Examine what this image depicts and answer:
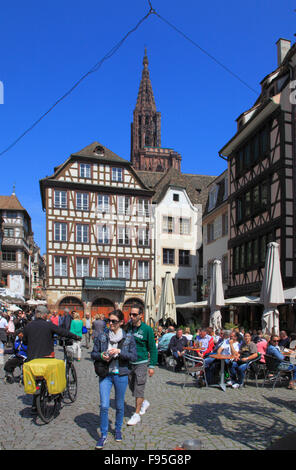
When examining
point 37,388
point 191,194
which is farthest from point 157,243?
point 37,388

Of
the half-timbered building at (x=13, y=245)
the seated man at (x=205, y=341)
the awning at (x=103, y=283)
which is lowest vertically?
the seated man at (x=205, y=341)

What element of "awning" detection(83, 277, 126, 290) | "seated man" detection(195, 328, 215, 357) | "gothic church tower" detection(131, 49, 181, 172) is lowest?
"seated man" detection(195, 328, 215, 357)

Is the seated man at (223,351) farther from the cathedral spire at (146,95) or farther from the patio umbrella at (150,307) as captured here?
the cathedral spire at (146,95)

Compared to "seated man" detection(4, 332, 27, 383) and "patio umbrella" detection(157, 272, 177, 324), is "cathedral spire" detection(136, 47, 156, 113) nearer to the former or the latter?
"patio umbrella" detection(157, 272, 177, 324)

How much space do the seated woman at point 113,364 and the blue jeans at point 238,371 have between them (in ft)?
17.0

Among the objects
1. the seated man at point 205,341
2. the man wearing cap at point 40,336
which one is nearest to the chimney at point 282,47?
the seated man at point 205,341

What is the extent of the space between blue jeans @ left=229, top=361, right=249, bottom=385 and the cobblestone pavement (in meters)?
0.39

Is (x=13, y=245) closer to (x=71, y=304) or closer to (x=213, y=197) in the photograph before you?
(x=71, y=304)

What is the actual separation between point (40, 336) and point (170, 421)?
2382 millimetres

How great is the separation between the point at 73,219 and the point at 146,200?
6683 mm

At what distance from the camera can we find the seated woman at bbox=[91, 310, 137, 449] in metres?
5.87

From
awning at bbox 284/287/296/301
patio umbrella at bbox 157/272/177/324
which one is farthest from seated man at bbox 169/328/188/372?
patio umbrella at bbox 157/272/177/324

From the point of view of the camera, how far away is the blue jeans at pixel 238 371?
1064cm

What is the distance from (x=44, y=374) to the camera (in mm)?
6734
